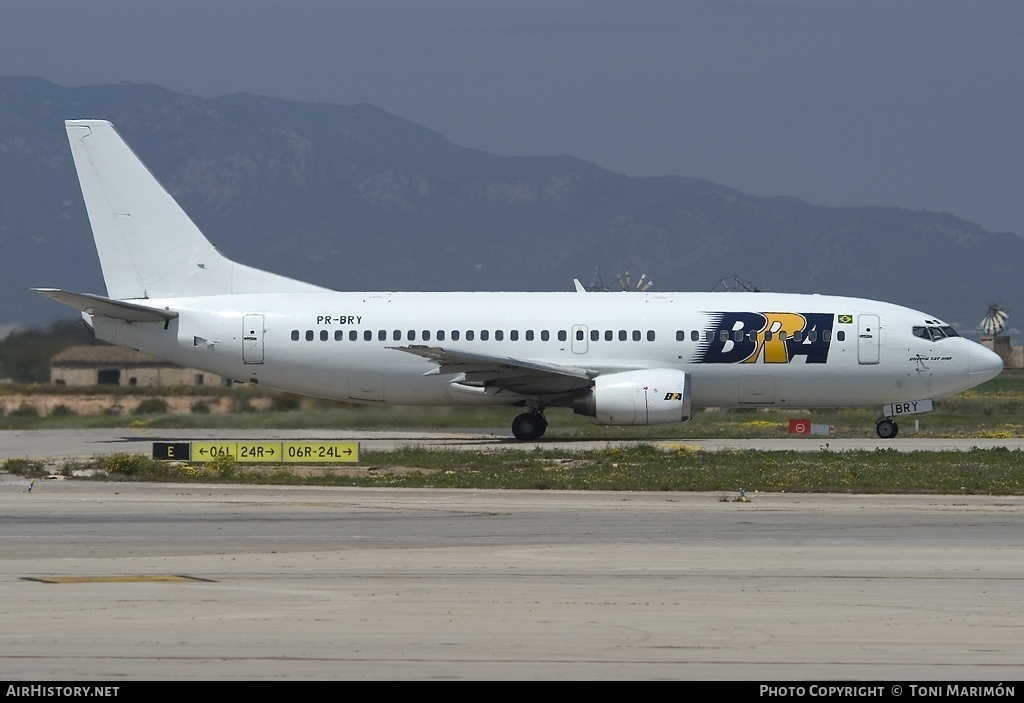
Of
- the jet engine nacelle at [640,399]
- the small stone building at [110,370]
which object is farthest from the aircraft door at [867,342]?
the small stone building at [110,370]

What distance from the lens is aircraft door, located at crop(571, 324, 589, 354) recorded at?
3656 centimetres

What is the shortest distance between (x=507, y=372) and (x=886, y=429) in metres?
10.0

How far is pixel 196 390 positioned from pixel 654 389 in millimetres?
18286

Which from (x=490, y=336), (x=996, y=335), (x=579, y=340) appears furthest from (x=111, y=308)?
(x=996, y=335)

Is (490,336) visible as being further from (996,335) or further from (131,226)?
(996,335)

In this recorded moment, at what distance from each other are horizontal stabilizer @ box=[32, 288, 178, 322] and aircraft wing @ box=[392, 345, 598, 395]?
21.4 ft

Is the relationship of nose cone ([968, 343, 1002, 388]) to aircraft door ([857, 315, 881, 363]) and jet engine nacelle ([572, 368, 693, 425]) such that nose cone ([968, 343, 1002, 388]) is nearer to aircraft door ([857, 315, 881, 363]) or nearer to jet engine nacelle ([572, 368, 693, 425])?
aircraft door ([857, 315, 881, 363])

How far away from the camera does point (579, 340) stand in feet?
120

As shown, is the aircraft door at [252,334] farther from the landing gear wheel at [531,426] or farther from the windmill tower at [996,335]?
the windmill tower at [996,335]

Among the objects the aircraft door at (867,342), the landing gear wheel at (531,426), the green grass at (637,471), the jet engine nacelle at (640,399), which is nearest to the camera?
the green grass at (637,471)

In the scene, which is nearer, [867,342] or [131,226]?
[867,342]

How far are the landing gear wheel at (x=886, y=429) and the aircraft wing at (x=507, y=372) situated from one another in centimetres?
757

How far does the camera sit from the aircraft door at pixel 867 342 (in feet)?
119
